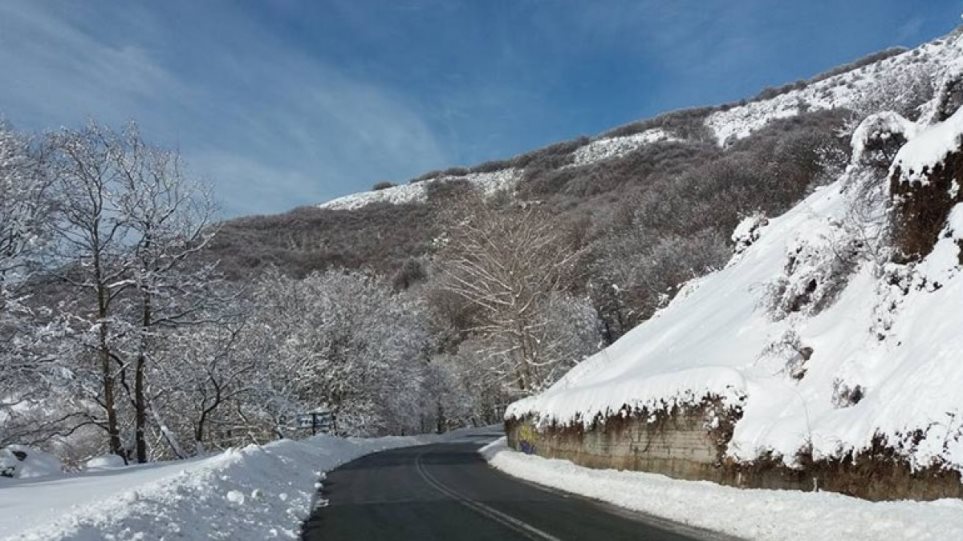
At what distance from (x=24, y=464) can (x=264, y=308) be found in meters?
32.1

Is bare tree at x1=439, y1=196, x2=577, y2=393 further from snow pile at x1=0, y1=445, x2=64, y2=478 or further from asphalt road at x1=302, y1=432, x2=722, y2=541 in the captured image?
snow pile at x1=0, y1=445, x2=64, y2=478

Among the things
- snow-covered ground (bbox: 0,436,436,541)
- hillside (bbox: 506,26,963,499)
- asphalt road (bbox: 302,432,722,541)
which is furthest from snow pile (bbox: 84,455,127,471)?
hillside (bbox: 506,26,963,499)

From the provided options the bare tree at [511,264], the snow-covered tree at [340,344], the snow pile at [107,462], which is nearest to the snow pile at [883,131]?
the snow pile at [107,462]

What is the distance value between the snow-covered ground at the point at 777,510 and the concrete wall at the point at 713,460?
27 cm

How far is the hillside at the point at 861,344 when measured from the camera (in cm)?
850

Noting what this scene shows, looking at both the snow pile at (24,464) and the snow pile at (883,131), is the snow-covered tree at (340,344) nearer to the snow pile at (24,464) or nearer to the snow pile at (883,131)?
the snow pile at (24,464)

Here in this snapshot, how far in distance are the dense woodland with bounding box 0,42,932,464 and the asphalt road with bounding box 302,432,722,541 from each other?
8.29 metres

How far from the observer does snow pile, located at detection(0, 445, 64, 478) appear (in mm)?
15602

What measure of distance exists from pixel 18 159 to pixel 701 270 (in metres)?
47.3

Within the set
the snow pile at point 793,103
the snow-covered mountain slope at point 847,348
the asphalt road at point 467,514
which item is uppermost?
the snow pile at point 793,103

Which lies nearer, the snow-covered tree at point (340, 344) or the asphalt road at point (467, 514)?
the asphalt road at point (467, 514)

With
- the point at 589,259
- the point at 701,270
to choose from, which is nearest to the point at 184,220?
the point at 701,270

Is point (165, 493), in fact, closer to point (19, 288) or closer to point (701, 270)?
point (19, 288)

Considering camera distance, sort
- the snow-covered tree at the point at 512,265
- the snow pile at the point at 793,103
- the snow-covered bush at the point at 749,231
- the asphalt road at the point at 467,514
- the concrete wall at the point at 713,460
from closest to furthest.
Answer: the concrete wall at the point at 713,460, the asphalt road at the point at 467,514, the snow-covered bush at the point at 749,231, the snow-covered tree at the point at 512,265, the snow pile at the point at 793,103
